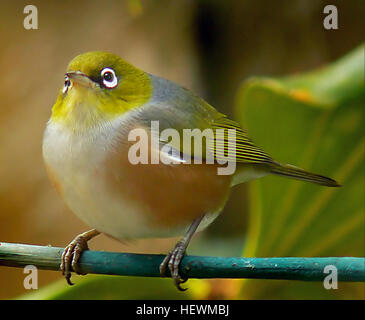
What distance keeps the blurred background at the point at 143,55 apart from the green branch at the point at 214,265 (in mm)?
459

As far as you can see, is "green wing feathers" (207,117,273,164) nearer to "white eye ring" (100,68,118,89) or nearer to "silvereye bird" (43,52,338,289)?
"silvereye bird" (43,52,338,289)

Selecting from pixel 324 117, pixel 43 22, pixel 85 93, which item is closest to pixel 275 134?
pixel 324 117

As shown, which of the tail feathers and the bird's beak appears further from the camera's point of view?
the tail feathers

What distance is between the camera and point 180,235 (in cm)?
93

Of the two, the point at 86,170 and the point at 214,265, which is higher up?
the point at 86,170

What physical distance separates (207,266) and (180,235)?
214 millimetres

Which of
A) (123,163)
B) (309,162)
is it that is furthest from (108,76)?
(309,162)

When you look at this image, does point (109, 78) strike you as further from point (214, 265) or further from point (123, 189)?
point (214, 265)

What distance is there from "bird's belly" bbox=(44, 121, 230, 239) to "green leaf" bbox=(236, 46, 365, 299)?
16cm

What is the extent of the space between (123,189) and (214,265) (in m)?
0.19

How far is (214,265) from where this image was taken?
70 cm

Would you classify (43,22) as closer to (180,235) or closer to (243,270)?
(180,235)

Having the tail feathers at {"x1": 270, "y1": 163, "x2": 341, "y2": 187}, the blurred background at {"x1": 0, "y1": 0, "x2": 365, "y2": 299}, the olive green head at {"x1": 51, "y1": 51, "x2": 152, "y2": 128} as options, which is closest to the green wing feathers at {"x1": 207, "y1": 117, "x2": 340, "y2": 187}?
the tail feathers at {"x1": 270, "y1": 163, "x2": 341, "y2": 187}

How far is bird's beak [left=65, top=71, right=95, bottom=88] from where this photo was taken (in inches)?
29.2
